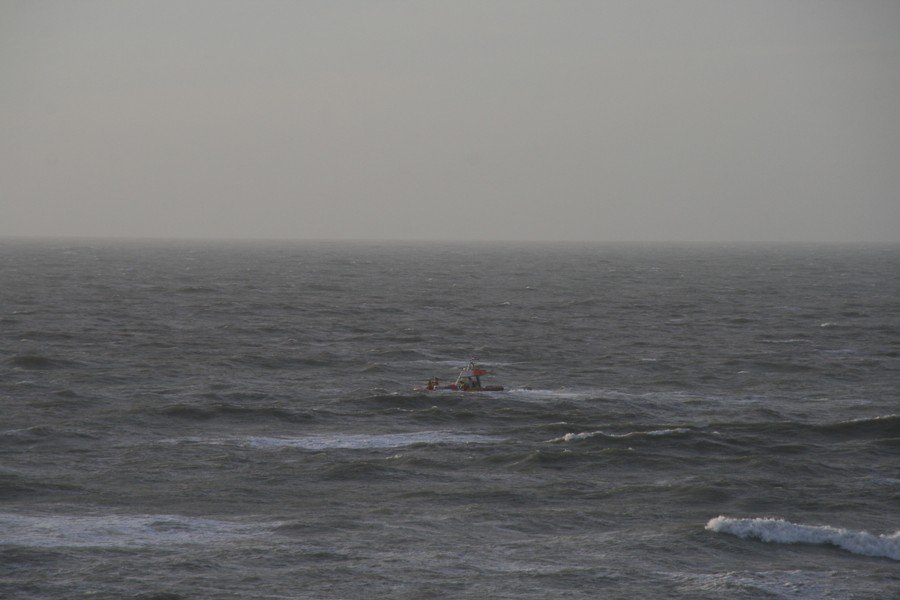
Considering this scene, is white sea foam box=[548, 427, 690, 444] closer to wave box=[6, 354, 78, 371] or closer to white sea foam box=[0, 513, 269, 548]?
white sea foam box=[0, 513, 269, 548]

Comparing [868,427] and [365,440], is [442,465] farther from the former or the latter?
[868,427]

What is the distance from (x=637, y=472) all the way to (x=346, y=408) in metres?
20.3

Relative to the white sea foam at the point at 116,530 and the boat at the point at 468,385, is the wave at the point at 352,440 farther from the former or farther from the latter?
the white sea foam at the point at 116,530

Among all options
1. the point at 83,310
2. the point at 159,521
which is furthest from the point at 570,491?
the point at 83,310

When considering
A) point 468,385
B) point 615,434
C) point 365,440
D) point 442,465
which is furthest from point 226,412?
point 615,434

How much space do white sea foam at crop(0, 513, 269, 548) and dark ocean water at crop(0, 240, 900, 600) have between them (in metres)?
0.13

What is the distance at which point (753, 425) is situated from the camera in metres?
60.3

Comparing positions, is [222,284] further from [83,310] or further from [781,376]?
[781,376]

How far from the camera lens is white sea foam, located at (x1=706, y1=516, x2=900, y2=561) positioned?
39375 millimetres

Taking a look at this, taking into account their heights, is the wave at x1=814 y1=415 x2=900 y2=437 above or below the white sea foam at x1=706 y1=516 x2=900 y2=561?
above

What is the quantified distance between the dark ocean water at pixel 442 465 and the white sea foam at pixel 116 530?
131mm

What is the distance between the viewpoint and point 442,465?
1999 inches

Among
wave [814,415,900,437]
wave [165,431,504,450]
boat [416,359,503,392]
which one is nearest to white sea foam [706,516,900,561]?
wave [165,431,504,450]

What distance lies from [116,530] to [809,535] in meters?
24.1
